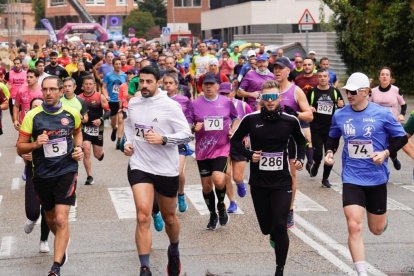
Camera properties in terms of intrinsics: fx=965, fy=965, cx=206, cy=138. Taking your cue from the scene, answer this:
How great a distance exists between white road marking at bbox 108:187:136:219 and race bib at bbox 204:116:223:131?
1.80m

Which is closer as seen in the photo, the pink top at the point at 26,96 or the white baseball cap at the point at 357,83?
the white baseball cap at the point at 357,83

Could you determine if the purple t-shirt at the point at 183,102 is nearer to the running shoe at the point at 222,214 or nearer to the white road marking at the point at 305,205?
the running shoe at the point at 222,214

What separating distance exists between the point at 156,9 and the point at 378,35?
91.5 m

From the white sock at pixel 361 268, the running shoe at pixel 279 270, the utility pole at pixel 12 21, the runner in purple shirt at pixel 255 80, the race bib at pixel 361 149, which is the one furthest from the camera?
the utility pole at pixel 12 21

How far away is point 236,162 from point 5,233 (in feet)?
9.83

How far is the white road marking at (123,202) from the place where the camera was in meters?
12.6

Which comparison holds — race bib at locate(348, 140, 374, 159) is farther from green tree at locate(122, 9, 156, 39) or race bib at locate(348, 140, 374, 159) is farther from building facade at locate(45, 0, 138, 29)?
building facade at locate(45, 0, 138, 29)

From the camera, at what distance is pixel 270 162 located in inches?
352

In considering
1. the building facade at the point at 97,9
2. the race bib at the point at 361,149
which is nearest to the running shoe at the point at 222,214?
the race bib at the point at 361,149

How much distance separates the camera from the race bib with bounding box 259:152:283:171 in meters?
8.93

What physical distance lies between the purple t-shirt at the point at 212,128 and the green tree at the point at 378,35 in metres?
17.9

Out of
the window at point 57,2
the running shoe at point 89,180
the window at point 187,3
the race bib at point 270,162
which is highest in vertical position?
the window at point 57,2

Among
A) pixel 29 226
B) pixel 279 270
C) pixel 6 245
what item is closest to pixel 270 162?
pixel 279 270

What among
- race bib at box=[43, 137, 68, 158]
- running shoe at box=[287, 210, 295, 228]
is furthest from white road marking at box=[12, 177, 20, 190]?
race bib at box=[43, 137, 68, 158]
